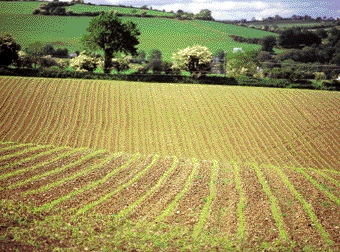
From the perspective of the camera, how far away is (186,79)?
121ft

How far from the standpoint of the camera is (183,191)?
1109 cm

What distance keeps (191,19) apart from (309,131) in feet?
291

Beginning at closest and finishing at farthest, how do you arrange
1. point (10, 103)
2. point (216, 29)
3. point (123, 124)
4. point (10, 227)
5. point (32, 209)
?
point (10, 227)
point (32, 209)
point (123, 124)
point (10, 103)
point (216, 29)

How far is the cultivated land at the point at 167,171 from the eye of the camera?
8.17 m

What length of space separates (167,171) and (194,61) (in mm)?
30747

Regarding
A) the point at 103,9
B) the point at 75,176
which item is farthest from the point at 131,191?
the point at 103,9

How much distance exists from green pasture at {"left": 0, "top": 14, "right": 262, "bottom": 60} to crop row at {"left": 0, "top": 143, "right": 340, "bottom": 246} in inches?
2247

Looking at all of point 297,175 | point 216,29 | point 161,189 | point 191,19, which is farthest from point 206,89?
point 191,19

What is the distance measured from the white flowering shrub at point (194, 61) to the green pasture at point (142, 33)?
26676 millimetres

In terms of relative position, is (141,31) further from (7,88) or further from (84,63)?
(7,88)

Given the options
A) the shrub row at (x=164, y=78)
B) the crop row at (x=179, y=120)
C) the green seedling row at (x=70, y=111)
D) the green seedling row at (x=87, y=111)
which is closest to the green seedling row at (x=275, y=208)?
the crop row at (x=179, y=120)

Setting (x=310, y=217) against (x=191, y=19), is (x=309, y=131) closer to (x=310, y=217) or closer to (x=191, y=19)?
(x=310, y=217)

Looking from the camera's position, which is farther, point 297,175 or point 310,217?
point 297,175

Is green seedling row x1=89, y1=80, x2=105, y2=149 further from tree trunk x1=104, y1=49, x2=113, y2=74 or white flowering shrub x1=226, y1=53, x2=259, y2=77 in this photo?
white flowering shrub x1=226, y1=53, x2=259, y2=77
